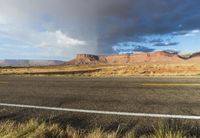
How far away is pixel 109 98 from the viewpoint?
7.38 meters

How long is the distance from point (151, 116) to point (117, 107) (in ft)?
3.82

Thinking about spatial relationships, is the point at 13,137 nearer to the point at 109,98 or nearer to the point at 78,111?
the point at 78,111

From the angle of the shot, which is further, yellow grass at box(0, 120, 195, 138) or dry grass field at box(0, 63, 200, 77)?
dry grass field at box(0, 63, 200, 77)

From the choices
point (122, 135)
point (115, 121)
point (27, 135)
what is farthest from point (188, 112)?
point (27, 135)

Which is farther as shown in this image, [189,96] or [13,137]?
[189,96]

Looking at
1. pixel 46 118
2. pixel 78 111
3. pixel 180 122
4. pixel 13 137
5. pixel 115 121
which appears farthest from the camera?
pixel 78 111

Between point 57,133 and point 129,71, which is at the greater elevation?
point 129,71

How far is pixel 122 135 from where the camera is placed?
3949 millimetres

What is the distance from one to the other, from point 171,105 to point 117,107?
132 centimetres

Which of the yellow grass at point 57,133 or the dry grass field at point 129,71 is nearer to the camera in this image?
the yellow grass at point 57,133

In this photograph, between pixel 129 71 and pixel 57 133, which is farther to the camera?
pixel 129 71

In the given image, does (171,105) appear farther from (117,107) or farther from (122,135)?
(122,135)

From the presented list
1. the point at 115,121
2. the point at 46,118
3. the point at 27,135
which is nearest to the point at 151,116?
the point at 115,121

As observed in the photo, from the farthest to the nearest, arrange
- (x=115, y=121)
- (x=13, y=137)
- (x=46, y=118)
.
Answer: (x=46, y=118)
(x=115, y=121)
(x=13, y=137)
